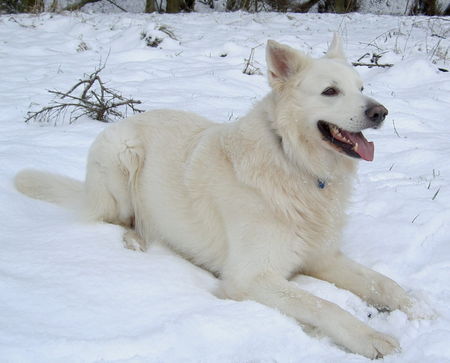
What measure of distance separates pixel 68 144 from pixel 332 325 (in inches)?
129

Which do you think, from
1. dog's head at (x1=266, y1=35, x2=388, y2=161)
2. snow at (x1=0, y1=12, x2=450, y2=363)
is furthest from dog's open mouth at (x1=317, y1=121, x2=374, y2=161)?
snow at (x1=0, y1=12, x2=450, y2=363)

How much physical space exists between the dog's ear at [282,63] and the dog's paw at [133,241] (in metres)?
1.38

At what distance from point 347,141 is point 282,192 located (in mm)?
475

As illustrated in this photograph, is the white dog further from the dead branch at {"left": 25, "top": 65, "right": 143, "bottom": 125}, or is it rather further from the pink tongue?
the dead branch at {"left": 25, "top": 65, "right": 143, "bottom": 125}

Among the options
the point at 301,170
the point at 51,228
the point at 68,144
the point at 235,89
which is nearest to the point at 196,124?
the point at 301,170

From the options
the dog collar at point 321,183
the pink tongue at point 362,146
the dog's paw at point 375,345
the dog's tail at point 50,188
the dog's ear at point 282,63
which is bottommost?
the dog's tail at point 50,188

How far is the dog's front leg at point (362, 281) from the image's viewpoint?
2475 mm

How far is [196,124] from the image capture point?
3463mm

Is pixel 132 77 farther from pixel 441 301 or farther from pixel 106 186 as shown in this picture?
pixel 441 301

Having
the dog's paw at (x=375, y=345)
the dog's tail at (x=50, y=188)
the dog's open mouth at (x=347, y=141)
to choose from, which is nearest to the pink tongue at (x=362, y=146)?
the dog's open mouth at (x=347, y=141)

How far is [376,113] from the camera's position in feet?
8.43

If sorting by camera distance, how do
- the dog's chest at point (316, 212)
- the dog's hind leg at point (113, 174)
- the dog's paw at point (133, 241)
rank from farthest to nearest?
1. the dog's hind leg at point (113, 174)
2. the dog's paw at point (133, 241)
3. the dog's chest at point (316, 212)

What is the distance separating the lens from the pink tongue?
8.63 feet

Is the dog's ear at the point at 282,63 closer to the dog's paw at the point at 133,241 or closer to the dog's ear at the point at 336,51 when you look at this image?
the dog's ear at the point at 336,51
